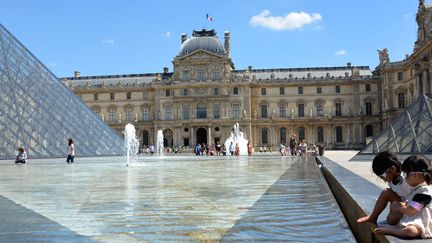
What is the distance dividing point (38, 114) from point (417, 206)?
64.2 ft

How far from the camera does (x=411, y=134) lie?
17.7 m

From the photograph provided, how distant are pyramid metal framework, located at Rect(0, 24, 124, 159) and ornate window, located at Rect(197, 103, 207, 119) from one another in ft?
105

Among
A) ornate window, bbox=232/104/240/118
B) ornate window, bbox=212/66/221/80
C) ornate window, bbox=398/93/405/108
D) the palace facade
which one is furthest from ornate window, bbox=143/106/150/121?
ornate window, bbox=398/93/405/108

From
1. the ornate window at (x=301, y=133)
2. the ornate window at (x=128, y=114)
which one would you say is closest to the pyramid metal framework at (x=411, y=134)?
the ornate window at (x=301, y=133)

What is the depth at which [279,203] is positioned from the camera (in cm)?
588

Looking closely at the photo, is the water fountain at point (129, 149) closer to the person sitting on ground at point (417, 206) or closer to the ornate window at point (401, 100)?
the person sitting on ground at point (417, 206)

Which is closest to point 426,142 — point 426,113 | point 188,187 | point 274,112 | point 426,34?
point 426,113

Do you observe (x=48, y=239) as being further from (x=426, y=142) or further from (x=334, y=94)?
(x=334, y=94)

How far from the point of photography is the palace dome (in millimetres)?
58469

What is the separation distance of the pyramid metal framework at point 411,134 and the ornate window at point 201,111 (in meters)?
38.8

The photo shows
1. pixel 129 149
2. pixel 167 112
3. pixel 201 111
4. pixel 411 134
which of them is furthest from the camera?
pixel 167 112

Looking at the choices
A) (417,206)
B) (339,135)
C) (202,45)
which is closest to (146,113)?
(202,45)

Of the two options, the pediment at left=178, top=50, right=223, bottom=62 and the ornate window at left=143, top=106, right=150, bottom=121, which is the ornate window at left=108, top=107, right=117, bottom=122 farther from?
the pediment at left=178, top=50, right=223, bottom=62

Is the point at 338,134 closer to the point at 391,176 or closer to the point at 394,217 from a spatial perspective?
the point at 391,176
